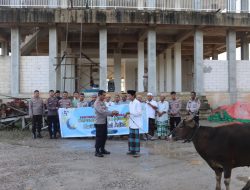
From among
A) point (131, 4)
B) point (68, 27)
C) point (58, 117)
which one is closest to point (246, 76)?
point (131, 4)

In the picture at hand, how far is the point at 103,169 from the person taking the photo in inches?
314

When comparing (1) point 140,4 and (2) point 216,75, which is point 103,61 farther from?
(2) point 216,75

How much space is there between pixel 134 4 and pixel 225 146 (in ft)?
48.0

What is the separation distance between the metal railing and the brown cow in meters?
13.3

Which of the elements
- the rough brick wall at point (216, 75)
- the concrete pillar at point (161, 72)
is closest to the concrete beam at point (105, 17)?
the rough brick wall at point (216, 75)

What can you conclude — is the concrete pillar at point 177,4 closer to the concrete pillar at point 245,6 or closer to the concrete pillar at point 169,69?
the concrete pillar at point 245,6

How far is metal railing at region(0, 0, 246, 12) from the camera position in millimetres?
18453

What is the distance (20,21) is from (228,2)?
10792mm

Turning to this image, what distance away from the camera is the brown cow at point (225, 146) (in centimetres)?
572

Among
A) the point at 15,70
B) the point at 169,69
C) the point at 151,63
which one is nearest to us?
the point at 15,70

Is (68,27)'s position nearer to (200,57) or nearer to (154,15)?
(154,15)

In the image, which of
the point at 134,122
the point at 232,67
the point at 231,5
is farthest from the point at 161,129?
the point at 231,5

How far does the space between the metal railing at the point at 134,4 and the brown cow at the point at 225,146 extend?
1334 cm

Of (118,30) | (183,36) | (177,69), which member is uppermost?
(118,30)
